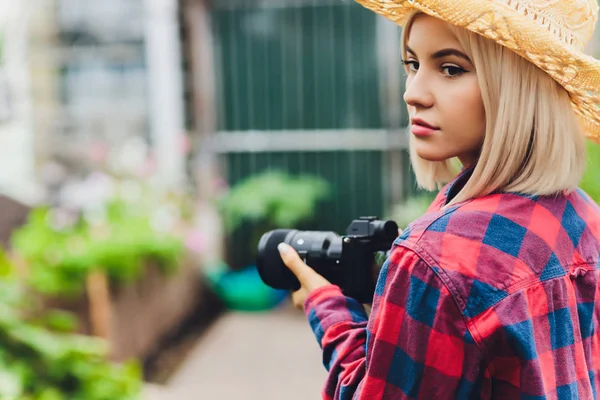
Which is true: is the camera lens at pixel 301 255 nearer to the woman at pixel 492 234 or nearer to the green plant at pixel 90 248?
the woman at pixel 492 234

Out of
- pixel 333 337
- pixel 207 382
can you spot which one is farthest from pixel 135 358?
pixel 333 337

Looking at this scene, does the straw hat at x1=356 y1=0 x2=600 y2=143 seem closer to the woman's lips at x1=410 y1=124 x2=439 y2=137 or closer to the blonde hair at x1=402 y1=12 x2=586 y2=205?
the blonde hair at x1=402 y1=12 x2=586 y2=205

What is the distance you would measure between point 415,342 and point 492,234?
19cm

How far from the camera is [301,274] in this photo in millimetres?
1267

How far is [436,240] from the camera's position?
943 millimetres

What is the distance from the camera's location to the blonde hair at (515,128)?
3.32 feet

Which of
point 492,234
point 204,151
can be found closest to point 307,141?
point 204,151

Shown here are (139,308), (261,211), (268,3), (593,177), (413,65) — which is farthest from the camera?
(268,3)

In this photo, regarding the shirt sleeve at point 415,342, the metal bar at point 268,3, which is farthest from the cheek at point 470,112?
the metal bar at point 268,3

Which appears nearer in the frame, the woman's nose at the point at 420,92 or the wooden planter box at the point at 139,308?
the woman's nose at the point at 420,92

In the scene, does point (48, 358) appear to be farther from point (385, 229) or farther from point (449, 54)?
point (449, 54)

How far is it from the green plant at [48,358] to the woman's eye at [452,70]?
6.30 ft

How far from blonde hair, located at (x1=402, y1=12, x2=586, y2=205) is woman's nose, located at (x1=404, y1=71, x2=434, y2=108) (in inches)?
3.2

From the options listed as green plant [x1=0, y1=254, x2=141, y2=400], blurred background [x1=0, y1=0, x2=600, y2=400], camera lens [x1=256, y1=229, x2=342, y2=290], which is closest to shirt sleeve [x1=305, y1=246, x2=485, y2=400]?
camera lens [x1=256, y1=229, x2=342, y2=290]
